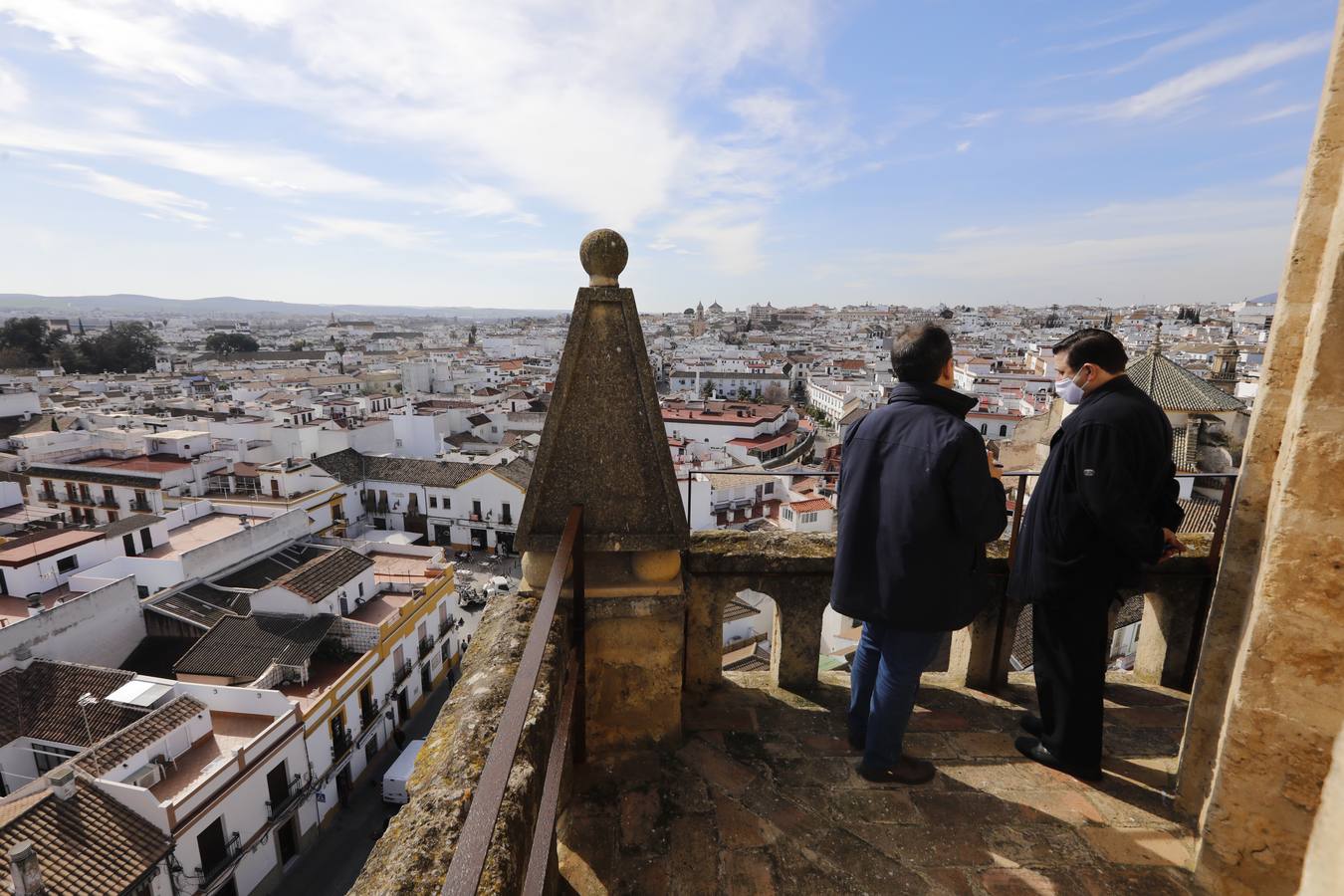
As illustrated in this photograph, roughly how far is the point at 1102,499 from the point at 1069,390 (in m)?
0.67

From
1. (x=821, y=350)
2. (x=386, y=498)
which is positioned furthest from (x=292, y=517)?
(x=821, y=350)

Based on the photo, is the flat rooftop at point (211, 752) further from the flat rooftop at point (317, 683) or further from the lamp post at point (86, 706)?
the lamp post at point (86, 706)

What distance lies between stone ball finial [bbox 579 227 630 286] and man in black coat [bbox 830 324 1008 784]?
1207mm

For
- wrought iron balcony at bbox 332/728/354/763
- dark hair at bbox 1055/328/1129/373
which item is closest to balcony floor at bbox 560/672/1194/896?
dark hair at bbox 1055/328/1129/373

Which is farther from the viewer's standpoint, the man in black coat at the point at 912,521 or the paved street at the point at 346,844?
the paved street at the point at 346,844

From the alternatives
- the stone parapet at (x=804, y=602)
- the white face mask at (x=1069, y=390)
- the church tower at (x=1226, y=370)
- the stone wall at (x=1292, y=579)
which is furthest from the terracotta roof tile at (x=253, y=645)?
the church tower at (x=1226, y=370)

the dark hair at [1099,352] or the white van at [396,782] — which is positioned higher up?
the dark hair at [1099,352]

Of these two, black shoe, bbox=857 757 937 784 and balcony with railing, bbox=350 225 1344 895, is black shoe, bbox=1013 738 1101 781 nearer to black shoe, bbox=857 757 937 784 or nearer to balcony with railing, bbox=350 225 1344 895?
balcony with railing, bbox=350 225 1344 895

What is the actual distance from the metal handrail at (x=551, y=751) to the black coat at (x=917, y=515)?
1.11 metres

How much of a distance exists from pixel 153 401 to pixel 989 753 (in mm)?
66391

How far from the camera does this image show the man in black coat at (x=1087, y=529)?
2744mm

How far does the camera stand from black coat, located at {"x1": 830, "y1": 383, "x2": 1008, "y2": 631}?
→ 8.76 feet

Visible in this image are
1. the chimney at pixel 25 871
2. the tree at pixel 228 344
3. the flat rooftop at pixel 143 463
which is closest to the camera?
the chimney at pixel 25 871

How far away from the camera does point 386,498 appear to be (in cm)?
3509
